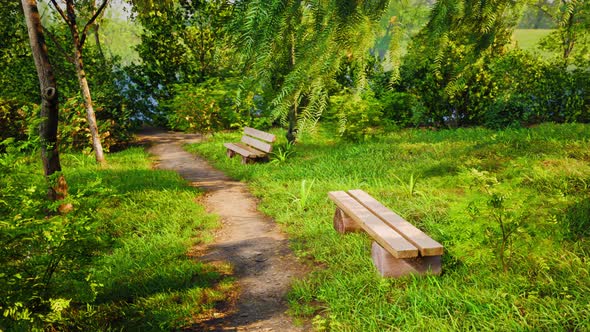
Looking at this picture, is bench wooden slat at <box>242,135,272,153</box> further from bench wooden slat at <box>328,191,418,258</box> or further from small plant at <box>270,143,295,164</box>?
bench wooden slat at <box>328,191,418,258</box>

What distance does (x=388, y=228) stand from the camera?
13.1 ft

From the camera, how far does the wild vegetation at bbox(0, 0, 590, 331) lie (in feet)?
7.66

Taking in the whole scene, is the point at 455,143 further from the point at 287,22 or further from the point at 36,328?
the point at 36,328

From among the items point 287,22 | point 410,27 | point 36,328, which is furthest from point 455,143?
point 36,328

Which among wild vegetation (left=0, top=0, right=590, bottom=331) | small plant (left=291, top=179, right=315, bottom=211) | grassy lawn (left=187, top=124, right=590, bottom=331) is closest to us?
wild vegetation (left=0, top=0, right=590, bottom=331)

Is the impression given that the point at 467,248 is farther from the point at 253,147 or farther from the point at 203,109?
the point at 203,109

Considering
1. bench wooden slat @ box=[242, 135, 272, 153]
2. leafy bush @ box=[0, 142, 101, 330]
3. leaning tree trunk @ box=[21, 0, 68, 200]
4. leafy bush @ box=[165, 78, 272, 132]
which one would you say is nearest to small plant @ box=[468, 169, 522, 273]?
leafy bush @ box=[0, 142, 101, 330]

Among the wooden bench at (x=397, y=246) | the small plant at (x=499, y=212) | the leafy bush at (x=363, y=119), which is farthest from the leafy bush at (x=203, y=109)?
the small plant at (x=499, y=212)

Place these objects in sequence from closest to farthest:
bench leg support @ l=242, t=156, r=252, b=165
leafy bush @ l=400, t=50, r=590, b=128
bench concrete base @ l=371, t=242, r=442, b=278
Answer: bench concrete base @ l=371, t=242, r=442, b=278 < bench leg support @ l=242, t=156, r=252, b=165 < leafy bush @ l=400, t=50, r=590, b=128

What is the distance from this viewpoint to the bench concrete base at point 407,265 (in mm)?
3777

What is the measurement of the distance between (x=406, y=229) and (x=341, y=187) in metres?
2.71

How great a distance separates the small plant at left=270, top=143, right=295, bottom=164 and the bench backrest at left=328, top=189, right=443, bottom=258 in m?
3.88

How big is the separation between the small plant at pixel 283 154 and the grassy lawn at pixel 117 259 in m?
2.29

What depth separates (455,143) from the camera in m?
8.76
